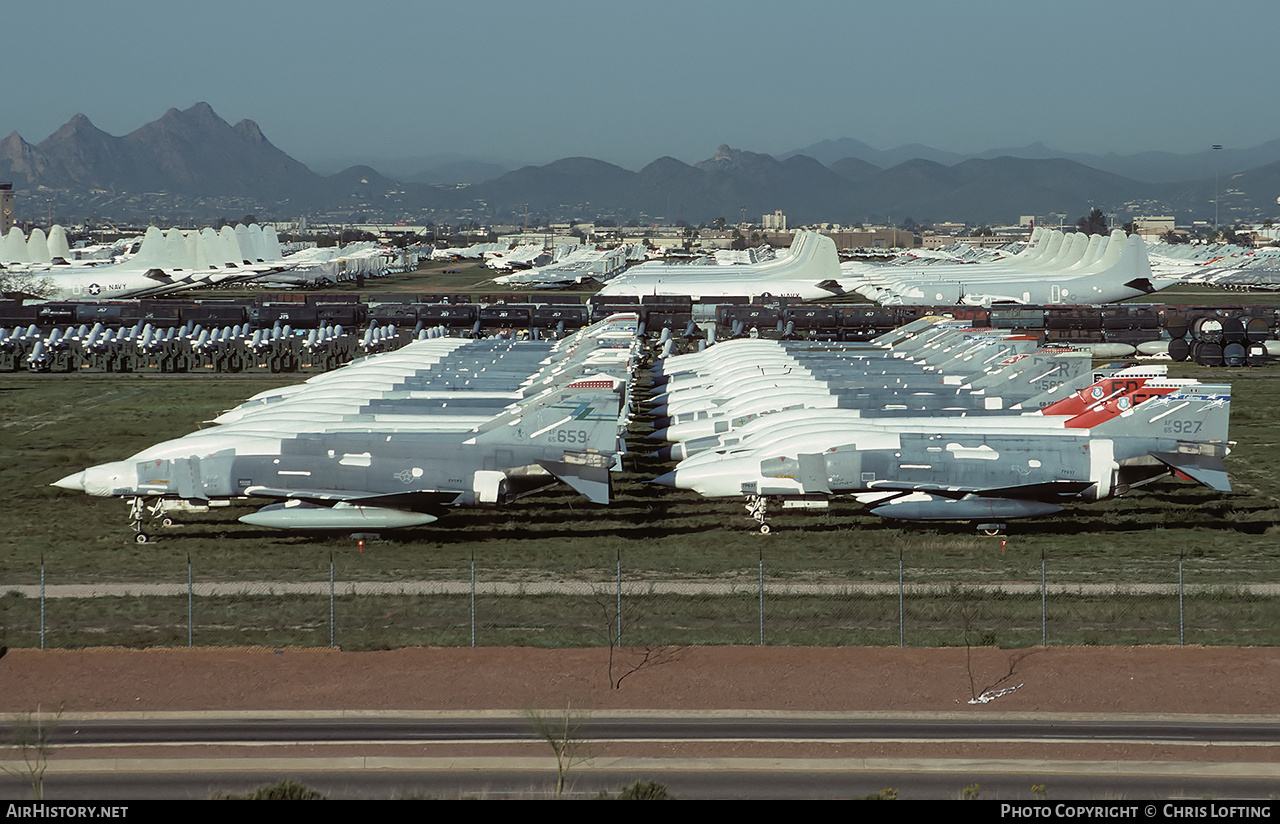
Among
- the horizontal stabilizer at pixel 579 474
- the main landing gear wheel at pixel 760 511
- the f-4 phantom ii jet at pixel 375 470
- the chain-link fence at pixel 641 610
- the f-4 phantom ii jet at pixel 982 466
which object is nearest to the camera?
the chain-link fence at pixel 641 610

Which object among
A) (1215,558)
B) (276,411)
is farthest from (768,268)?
(1215,558)

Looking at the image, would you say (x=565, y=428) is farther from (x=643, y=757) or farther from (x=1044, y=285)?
(x=1044, y=285)

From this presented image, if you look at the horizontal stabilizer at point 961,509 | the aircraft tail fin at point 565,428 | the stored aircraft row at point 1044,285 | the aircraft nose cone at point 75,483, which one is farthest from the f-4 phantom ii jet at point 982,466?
the stored aircraft row at point 1044,285

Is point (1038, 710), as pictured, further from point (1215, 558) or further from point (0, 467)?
point (0, 467)

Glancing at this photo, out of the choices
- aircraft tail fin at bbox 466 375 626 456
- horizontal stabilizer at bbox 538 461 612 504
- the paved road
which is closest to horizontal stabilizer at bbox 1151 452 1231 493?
the paved road

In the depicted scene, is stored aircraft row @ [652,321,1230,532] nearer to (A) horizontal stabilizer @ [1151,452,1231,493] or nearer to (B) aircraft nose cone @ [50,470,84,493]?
(A) horizontal stabilizer @ [1151,452,1231,493]

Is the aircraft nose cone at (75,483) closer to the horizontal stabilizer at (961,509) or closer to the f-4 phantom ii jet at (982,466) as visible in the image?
the f-4 phantom ii jet at (982,466)
